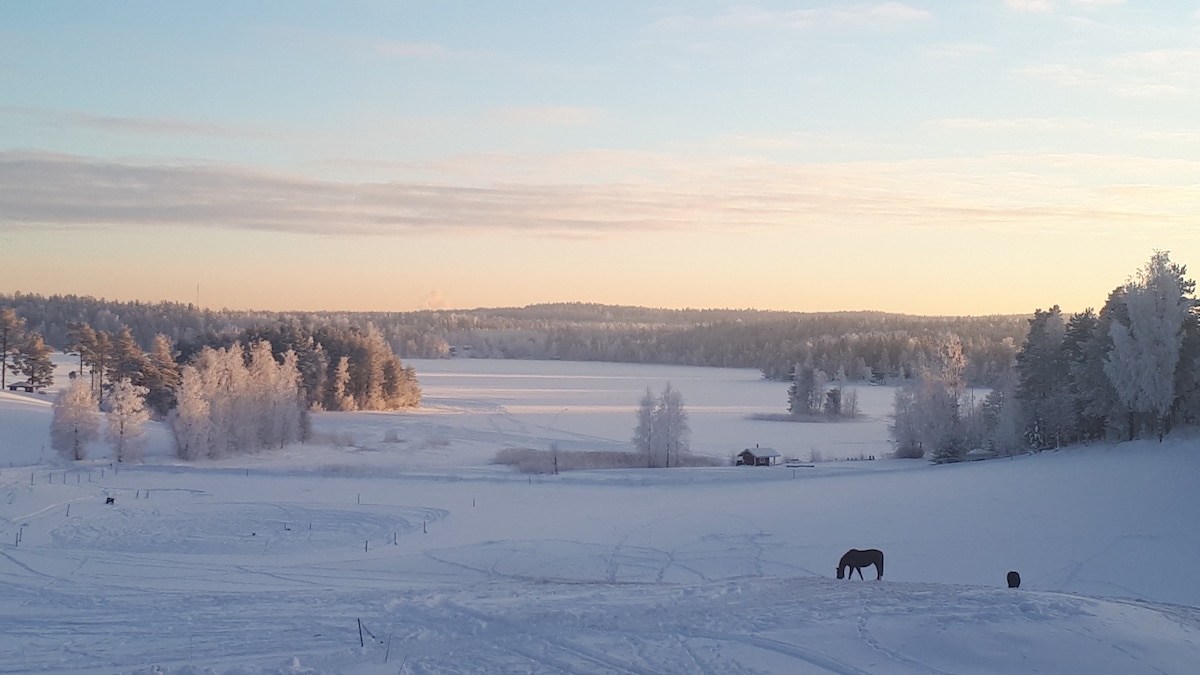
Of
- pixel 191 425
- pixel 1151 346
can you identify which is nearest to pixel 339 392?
pixel 191 425

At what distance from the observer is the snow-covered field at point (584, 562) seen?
47.7 feet

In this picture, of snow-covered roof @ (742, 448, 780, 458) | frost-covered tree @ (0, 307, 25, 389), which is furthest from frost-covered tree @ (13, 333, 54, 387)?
snow-covered roof @ (742, 448, 780, 458)

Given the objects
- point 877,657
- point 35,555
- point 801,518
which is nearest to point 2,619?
point 35,555

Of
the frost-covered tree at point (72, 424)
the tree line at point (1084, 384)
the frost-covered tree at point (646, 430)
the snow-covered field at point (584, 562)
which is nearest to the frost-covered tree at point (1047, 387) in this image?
the tree line at point (1084, 384)

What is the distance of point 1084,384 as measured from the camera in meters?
49.9

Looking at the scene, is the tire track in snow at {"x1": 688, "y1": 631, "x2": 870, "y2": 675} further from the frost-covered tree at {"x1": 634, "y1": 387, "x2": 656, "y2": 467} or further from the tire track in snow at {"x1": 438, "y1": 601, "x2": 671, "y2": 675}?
the frost-covered tree at {"x1": 634, "y1": 387, "x2": 656, "y2": 467}

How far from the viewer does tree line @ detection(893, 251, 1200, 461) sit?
45625 mm

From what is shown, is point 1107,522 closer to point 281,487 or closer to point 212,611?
point 212,611

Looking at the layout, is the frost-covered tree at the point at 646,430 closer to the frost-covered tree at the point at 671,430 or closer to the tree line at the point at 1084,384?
the frost-covered tree at the point at 671,430

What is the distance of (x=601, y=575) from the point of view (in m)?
27.5

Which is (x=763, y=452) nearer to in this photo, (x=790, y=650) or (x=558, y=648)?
(x=790, y=650)

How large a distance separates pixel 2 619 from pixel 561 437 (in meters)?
53.8

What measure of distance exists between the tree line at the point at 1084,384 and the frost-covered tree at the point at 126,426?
158 feet

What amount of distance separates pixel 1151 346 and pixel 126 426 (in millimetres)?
57454
